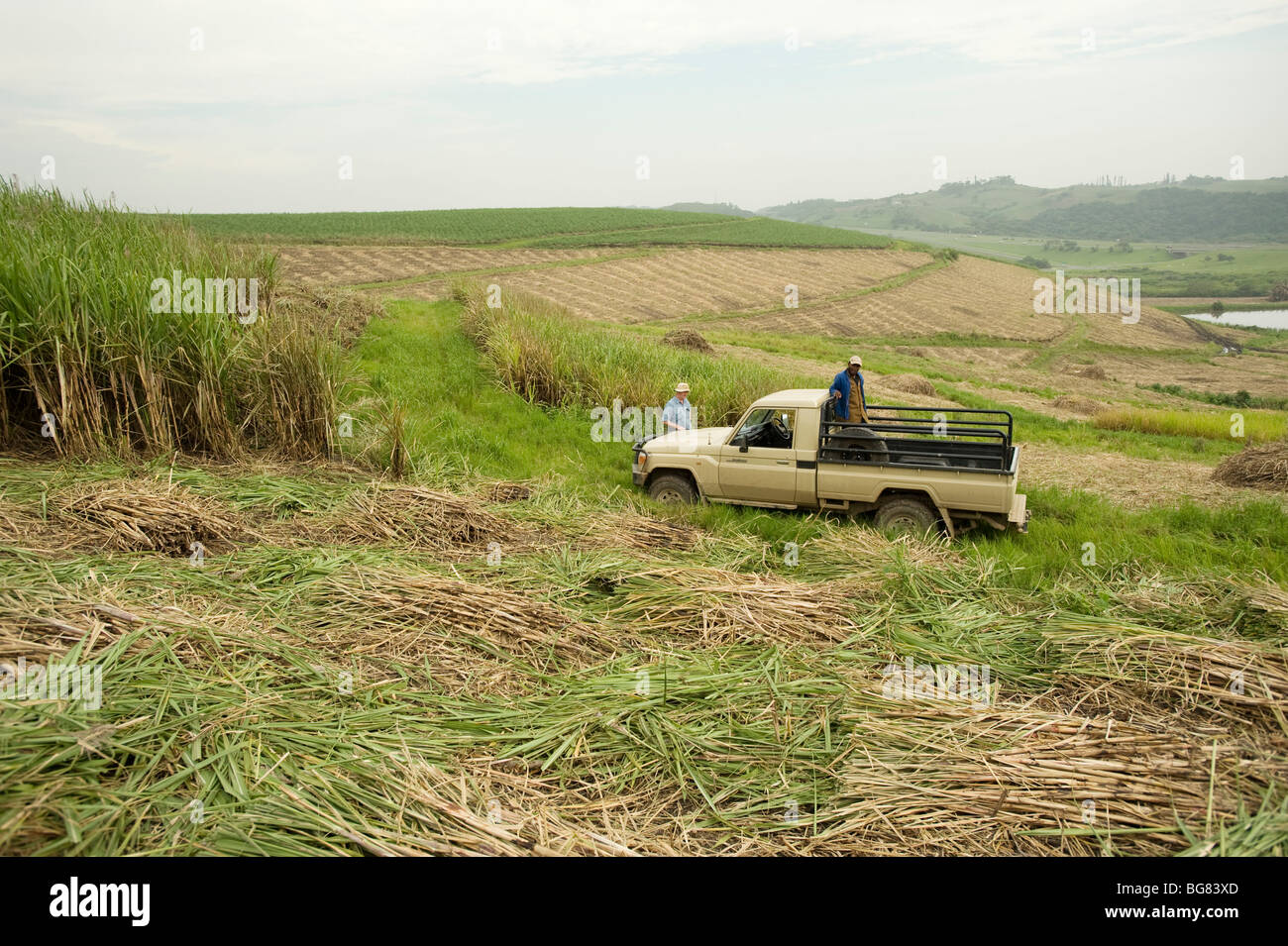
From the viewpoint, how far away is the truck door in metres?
9.13

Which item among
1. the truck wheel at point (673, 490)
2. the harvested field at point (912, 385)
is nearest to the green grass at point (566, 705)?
the truck wheel at point (673, 490)

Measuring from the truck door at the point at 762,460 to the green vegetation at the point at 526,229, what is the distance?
125 feet

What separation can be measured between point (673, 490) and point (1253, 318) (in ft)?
264

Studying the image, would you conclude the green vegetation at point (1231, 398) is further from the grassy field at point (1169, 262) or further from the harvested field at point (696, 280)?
the grassy field at point (1169, 262)

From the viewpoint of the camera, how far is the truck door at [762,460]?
9133 millimetres

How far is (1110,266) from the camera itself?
355 feet

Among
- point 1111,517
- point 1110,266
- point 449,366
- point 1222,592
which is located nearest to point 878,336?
point 449,366

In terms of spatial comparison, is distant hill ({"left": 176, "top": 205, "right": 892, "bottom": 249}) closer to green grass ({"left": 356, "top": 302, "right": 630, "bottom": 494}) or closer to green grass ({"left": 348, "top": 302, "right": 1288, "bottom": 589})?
green grass ({"left": 356, "top": 302, "right": 630, "bottom": 494})

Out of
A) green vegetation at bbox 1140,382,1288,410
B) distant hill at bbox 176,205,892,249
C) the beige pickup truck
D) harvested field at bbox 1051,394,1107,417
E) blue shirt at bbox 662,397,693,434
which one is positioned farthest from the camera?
distant hill at bbox 176,205,892,249

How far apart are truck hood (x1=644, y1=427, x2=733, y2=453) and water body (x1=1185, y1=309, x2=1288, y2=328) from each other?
67.3 m

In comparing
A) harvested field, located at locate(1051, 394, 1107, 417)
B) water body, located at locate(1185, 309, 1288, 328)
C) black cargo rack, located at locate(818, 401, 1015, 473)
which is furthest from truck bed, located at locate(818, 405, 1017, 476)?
water body, located at locate(1185, 309, 1288, 328)

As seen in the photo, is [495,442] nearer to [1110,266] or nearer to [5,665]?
[5,665]

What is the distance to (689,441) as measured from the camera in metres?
10.1

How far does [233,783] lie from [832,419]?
757 cm
